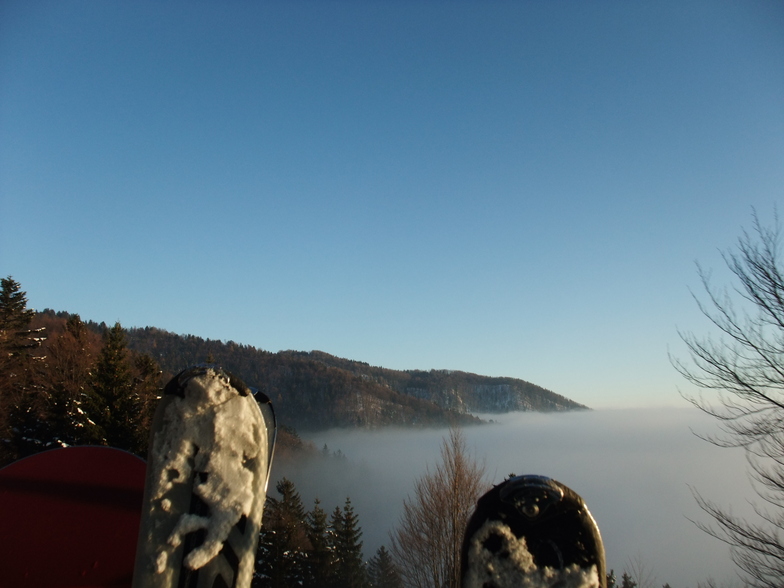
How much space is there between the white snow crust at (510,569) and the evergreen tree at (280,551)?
58.3 feet

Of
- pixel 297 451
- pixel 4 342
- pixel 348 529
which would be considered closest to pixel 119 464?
pixel 4 342

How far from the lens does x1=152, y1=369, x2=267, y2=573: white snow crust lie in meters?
2.52

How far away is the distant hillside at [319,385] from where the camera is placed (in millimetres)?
74062

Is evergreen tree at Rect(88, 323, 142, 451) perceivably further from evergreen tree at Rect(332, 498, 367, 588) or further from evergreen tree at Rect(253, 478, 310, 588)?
evergreen tree at Rect(332, 498, 367, 588)

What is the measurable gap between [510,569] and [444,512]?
1314cm

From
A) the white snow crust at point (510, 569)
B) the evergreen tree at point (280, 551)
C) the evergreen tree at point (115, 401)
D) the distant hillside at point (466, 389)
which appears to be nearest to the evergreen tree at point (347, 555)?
the evergreen tree at point (280, 551)

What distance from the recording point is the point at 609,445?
173375 millimetres

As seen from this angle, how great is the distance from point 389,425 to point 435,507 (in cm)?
10046

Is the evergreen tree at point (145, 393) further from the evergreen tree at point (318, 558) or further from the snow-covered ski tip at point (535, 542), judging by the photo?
the snow-covered ski tip at point (535, 542)

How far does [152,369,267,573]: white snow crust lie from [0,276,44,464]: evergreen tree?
51.6 ft

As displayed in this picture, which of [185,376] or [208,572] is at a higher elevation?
[185,376]

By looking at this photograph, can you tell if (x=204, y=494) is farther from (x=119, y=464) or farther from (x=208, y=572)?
(x=119, y=464)

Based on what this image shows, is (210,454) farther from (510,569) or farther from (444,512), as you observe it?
(444,512)

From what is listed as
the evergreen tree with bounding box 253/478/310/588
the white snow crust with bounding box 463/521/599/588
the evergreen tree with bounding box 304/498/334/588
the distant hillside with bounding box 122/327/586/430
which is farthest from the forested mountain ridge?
the white snow crust with bounding box 463/521/599/588
